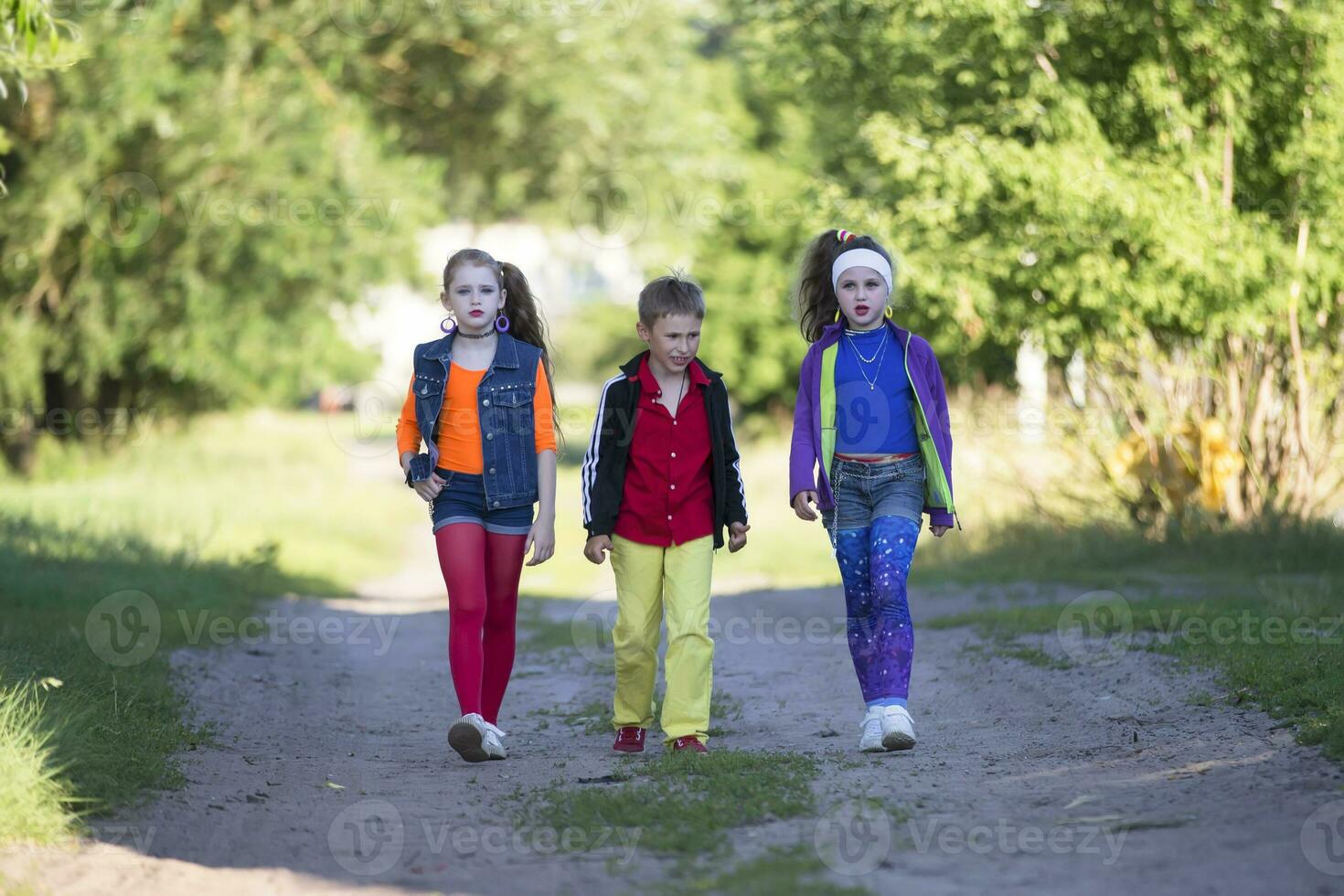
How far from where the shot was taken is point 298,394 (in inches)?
749

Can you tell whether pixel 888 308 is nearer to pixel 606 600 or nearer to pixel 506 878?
pixel 506 878

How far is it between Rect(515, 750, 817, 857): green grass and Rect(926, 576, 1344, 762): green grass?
180cm

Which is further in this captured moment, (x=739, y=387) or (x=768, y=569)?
(x=739, y=387)

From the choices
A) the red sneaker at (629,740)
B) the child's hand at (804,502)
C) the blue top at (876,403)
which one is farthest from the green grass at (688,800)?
the blue top at (876,403)

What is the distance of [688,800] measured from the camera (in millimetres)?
4867

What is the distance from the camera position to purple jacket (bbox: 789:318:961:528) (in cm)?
589

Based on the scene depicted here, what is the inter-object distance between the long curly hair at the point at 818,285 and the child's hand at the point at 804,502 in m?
0.80

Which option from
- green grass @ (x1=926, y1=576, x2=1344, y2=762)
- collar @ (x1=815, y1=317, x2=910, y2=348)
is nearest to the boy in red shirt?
collar @ (x1=815, y1=317, x2=910, y2=348)

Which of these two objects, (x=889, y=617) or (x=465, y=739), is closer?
(x=465, y=739)

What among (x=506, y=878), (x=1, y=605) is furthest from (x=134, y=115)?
(x=506, y=878)

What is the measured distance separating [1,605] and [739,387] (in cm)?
2042

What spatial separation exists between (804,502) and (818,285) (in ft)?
3.49

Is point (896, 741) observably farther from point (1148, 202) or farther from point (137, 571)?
point (137, 571)

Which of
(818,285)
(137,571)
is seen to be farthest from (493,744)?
(137,571)
